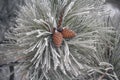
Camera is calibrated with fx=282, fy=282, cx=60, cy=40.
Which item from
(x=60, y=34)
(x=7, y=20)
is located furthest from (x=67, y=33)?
(x=7, y=20)

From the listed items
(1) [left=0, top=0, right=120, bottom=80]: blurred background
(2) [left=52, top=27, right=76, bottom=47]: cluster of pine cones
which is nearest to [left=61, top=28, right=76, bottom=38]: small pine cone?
(2) [left=52, top=27, right=76, bottom=47]: cluster of pine cones

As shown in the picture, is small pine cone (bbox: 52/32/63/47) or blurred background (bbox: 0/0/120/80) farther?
blurred background (bbox: 0/0/120/80)

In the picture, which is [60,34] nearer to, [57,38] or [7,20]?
[57,38]

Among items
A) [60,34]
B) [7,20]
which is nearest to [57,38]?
[60,34]

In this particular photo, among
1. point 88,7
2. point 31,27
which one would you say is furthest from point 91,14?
point 31,27

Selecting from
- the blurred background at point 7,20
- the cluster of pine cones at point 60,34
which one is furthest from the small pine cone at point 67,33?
the blurred background at point 7,20

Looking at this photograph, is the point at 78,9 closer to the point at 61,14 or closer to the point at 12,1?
the point at 61,14

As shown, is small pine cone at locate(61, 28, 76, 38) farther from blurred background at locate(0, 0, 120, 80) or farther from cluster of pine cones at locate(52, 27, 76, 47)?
blurred background at locate(0, 0, 120, 80)

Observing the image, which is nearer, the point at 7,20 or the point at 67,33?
the point at 67,33

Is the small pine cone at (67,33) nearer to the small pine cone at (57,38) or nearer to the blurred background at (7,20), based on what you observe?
the small pine cone at (57,38)
